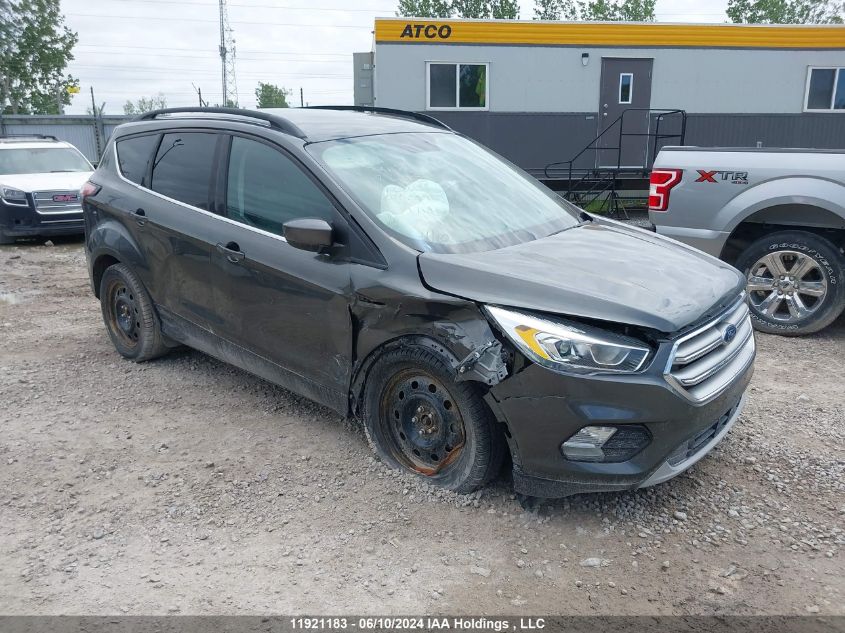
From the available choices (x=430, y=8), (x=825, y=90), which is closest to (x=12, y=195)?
(x=825, y=90)

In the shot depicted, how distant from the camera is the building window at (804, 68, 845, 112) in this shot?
13133 mm

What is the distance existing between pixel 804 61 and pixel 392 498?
1342 centimetres

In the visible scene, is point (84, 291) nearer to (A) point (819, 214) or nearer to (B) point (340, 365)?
(B) point (340, 365)

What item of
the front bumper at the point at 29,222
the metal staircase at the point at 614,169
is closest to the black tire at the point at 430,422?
the front bumper at the point at 29,222

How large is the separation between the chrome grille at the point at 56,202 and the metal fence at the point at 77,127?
46.4 feet

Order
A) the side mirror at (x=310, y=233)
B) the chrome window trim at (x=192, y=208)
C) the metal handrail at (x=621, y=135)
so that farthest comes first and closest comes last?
the metal handrail at (x=621, y=135) → the chrome window trim at (x=192, y=208) → the side mirror at (x=310, y=233)

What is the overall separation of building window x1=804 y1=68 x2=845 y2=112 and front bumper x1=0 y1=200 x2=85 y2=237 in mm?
Answer: 13225

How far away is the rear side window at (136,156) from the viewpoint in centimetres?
482

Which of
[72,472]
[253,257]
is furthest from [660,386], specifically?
[72,472]

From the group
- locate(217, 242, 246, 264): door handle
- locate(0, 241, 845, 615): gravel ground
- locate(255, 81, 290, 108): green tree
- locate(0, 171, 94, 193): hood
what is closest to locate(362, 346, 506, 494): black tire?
locate(0, 241, 845, 615): gravel ground

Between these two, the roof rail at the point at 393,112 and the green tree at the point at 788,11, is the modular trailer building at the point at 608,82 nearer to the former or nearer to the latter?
the roof rail at the point at 393,112

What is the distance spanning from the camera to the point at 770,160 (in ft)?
18.6

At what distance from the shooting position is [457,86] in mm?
12930

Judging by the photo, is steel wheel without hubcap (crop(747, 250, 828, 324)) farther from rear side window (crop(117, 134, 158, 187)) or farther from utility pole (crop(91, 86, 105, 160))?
utility pole (crop(91, 86, 105, 160))
